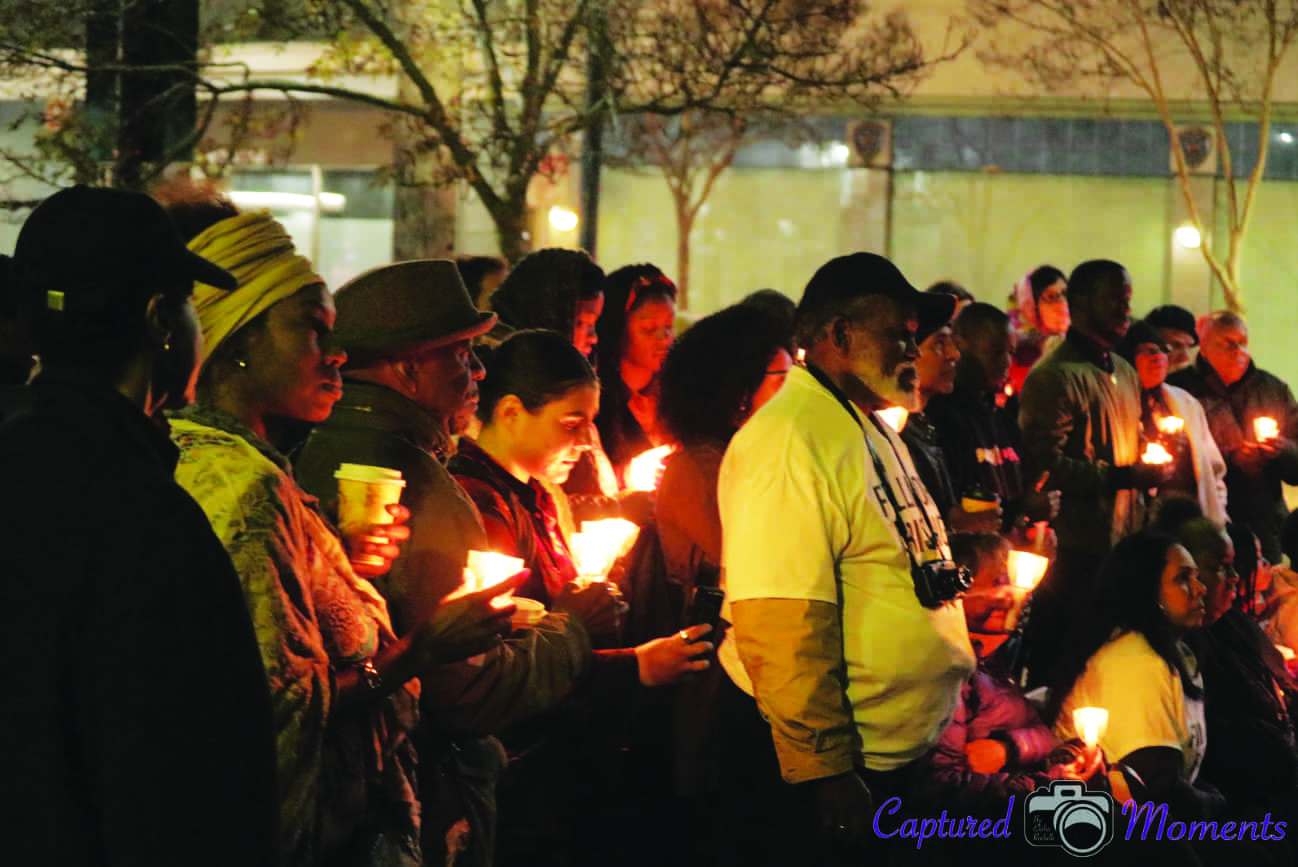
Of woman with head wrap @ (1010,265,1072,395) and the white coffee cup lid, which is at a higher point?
woman with head wrap @ (1010,265,1072,395)

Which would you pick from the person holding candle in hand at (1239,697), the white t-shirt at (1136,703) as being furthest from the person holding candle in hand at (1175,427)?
the white t-shirt at (1136,703)

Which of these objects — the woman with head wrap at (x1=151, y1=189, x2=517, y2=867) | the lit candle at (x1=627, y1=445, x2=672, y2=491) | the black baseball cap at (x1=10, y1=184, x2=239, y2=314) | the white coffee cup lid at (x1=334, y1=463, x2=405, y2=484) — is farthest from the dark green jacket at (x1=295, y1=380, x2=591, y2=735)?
the lit candle at (x1=627, y1=445, x2=672, y2=491)

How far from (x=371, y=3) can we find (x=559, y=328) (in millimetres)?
7285

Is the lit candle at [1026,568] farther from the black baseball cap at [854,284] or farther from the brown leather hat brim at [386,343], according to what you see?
the brown leather hat brim at [386,343]

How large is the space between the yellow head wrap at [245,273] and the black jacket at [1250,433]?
26.6ft

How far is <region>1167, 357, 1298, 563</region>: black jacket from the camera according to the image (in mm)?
9719

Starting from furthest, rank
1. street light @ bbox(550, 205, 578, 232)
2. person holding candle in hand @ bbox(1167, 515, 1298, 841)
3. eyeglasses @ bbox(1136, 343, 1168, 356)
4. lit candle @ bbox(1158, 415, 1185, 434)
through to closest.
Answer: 1. street light @ bbox(550, 205, 578, 232)
2. eyeglasses @ bbox(1136, 343, 1168, 356)
3. lit candle @ bbox(1158, 415, 1185, 434)
4. person holding candle in hand @ bbox(1167, 515, 1298, 841)

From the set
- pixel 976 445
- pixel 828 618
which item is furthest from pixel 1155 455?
pixel 828 618

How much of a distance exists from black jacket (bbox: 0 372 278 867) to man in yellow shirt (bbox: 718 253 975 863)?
2.16 metres

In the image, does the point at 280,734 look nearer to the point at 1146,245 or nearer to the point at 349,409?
the point at 349,409

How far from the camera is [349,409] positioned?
3.60m

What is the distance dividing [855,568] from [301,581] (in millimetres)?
1766

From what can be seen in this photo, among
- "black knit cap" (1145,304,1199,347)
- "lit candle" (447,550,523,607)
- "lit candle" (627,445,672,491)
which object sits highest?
"black knit cap" (1145,304,1199,347)

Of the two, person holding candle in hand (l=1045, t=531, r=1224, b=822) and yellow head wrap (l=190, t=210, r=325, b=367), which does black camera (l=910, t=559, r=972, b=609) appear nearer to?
yellow head wrap (l=190, t=210, r=325, b=367)
